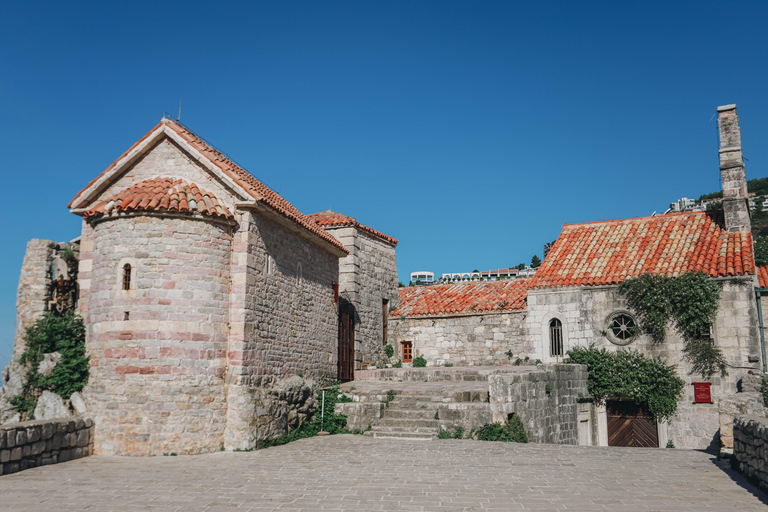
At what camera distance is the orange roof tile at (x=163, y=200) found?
11617 millimetres

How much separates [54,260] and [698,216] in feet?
69.3

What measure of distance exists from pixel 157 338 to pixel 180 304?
778mm

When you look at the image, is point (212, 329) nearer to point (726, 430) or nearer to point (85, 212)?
point (85, 212)

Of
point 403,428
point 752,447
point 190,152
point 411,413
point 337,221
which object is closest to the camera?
point 752,447

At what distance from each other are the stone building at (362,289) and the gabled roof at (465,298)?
1.21 m

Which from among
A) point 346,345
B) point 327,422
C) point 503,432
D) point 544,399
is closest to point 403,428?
point 327,422

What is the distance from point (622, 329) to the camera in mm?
19469

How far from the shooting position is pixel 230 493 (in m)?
8.08

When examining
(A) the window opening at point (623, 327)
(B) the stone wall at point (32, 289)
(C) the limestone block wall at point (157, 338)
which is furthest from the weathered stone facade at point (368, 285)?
(B) the stone wall at point (32, 289)

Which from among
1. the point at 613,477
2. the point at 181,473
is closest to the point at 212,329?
the point at 181,473

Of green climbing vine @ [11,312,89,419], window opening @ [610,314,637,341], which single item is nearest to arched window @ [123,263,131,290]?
green climbing vine @ [11,312,89,419]

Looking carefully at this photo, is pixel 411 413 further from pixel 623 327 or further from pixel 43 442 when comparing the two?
pixel 623 327

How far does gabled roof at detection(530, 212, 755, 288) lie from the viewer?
1892 cm

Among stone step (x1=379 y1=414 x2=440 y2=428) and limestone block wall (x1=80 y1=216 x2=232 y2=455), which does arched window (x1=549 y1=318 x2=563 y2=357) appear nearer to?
stone step (x1=379 y1=414 x2=440 y2=428)
